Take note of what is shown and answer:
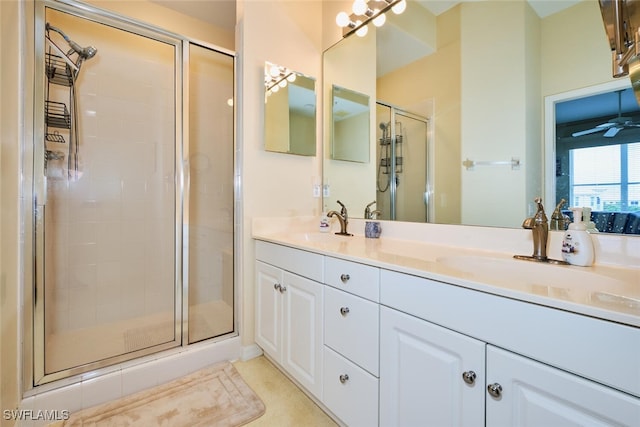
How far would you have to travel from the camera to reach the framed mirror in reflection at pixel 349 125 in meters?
1.96

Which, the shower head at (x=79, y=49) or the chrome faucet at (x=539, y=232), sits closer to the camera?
the chrome faucet at (x=539, y=232)

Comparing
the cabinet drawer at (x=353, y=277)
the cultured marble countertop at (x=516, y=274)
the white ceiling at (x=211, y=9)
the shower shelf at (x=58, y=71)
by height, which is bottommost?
the cabinet drawer at (x=353, y=277)

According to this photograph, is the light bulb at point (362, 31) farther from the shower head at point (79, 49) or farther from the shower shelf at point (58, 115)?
the shower shelf at point (58, 115)

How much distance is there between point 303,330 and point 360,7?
207 centimetres

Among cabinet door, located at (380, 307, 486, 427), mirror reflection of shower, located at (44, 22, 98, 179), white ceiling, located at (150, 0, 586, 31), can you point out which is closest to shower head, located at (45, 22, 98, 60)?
mirror reflection of shower, located at (44, 22, 98, 179)

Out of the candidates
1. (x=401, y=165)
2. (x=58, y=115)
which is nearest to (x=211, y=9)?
(x=58, y=115)

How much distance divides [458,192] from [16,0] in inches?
88.1

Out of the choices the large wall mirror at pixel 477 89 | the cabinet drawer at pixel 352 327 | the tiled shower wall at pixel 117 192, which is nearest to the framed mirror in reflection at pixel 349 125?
the large wall mirror at pixel 477 89

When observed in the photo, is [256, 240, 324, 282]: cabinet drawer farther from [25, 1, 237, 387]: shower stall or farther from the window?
the window

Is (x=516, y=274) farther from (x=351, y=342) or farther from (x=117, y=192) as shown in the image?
(x=117, y=192)

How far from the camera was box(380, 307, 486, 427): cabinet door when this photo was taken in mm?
750

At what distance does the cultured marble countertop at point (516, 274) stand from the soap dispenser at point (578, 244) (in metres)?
0.04

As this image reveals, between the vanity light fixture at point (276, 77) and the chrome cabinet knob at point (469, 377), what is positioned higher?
the vanity light fixture at point (276, 77)

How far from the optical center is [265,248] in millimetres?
1704
